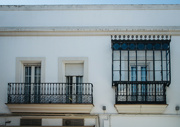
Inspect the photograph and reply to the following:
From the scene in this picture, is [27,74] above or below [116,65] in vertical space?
below

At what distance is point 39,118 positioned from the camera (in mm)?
10516

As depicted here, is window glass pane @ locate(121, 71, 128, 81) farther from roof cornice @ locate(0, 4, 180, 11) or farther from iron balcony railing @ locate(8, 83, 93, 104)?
roof cornice @ locate(0, 4, 180, 11)

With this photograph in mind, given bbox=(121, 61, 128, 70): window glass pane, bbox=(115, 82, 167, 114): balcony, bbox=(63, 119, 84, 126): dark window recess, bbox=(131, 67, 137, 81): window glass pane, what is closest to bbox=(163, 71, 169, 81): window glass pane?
bbox=(115, 82, 167, 114): balcony

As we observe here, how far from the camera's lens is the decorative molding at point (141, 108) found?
33.7ft

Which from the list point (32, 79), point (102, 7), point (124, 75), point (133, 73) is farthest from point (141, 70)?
point (32, 79)

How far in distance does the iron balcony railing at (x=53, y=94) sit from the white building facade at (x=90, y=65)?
1.3 inches

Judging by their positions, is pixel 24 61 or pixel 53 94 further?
pixel 24 61

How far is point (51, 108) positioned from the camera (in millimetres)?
10430

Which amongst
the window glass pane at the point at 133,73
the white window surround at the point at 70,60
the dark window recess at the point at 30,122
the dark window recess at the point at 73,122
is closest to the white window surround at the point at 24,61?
the white window surround at the point at 70,60

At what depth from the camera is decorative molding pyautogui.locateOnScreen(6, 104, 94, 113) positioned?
1032cm

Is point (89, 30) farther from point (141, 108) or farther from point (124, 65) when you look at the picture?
point (141, 108)

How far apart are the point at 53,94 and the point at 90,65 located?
1.53 meters

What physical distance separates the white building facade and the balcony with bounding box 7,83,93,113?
32 mm

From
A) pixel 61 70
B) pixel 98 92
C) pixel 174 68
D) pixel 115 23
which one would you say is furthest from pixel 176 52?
pixel 61 70
